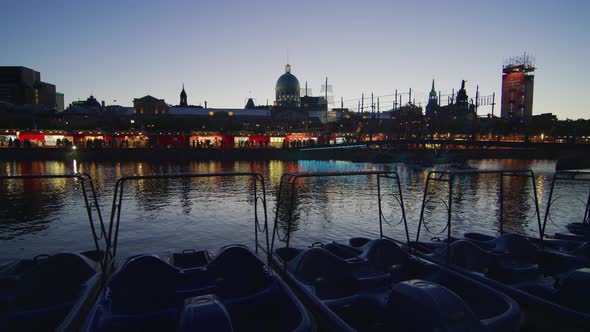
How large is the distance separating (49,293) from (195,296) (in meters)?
3.50

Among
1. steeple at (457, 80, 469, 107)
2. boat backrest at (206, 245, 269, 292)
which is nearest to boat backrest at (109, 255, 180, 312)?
boat backrest at (206, 245, 269, 292)

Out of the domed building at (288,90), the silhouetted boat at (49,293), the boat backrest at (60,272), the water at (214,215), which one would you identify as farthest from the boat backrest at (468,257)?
the domed building at (288,90)

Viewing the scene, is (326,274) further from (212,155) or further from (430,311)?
(212,155)

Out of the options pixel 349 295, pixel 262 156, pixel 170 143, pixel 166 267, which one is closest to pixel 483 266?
pixel 349 295

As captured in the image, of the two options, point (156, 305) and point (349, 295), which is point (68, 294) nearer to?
point (156, 305)

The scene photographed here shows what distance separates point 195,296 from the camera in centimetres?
649

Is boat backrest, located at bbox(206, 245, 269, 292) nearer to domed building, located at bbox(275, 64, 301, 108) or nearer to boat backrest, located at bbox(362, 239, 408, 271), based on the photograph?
boat backrest, located at bbox(362, 239, 408, 271)

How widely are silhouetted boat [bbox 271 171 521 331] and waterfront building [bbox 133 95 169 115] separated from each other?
5570 inches

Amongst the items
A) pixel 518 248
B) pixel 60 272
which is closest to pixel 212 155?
pixel 60 272

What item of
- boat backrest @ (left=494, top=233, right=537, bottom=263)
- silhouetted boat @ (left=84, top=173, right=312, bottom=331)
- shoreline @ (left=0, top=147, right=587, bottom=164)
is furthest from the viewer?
shoreline @ (left=0, top=147, right=587, bottom=164)

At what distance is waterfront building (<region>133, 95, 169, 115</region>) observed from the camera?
136m

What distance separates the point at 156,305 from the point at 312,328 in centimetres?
308

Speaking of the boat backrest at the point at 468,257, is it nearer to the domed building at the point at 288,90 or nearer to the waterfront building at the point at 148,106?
the waterfront building at the point at 148,106

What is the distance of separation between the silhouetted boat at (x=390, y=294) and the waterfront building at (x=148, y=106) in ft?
464
